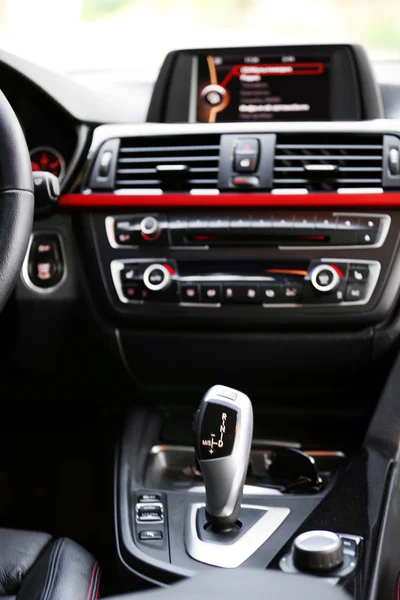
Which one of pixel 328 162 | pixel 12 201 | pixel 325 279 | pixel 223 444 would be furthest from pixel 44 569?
pixel 328 162

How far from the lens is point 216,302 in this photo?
1.55 metres

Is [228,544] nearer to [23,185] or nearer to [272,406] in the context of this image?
[272,406]

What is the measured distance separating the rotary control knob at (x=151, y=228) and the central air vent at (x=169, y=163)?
6cm

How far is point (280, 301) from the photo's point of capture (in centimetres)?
153

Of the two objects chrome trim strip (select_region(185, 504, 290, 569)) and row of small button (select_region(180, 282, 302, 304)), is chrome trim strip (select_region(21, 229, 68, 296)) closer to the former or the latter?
row of small button (select_region(180, 282, 302, 304))

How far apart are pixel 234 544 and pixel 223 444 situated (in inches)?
6.9

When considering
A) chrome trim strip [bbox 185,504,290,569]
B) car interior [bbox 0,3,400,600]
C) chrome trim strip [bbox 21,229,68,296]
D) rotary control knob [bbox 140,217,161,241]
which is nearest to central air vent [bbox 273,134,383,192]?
car interior [bbox 0,3,400,600]

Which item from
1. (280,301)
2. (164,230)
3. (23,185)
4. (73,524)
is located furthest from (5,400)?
(23,185)

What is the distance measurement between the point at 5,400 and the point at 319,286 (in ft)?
2.67

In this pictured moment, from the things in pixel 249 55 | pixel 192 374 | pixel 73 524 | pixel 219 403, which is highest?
pixel 249 55

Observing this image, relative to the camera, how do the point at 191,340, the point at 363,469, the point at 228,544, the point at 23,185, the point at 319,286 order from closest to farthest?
the point at 23,185 → the point at 228,544 → the point at 363,469 → the point at 319,286 → the point at 191,340

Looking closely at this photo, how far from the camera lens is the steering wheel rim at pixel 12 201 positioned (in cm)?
108

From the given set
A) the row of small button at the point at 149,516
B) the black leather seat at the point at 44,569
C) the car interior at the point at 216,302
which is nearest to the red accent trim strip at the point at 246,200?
the car interior at the point at 216,302

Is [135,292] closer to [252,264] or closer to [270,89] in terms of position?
[252,264]
